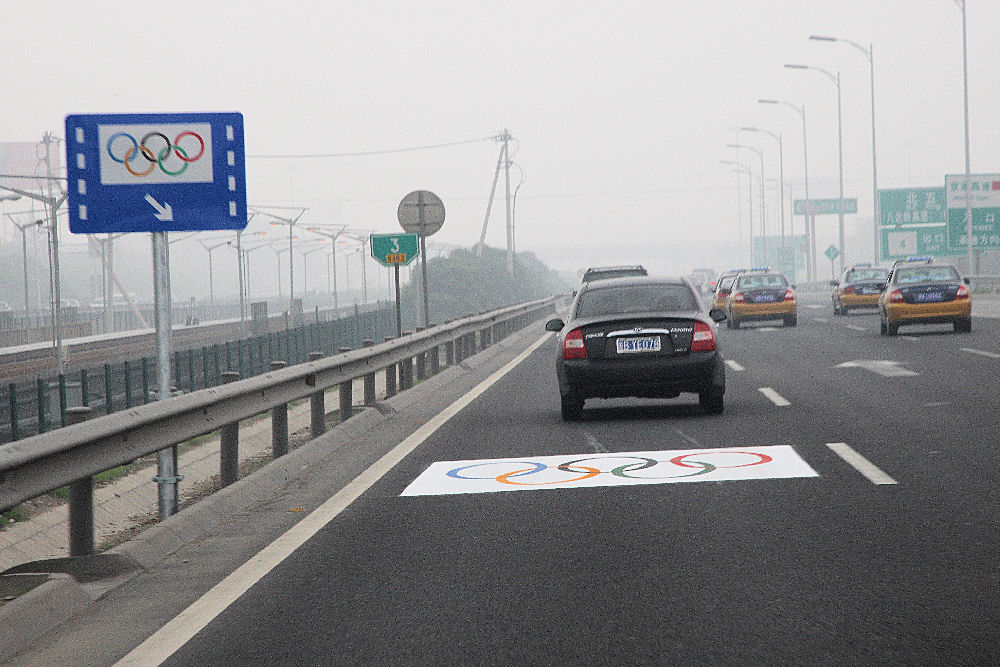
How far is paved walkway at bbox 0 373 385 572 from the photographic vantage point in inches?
460

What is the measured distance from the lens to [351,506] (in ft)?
28.2

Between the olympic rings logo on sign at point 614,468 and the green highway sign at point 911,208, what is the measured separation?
219ft

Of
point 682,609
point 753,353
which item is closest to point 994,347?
point 753,353

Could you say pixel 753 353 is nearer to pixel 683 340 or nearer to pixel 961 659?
pixel 683 340

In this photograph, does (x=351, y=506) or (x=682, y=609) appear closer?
(x=682, y=609)

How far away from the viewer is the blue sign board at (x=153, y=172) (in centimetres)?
845

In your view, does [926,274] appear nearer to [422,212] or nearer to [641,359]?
[422,212]

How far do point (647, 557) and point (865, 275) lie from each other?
37.2m

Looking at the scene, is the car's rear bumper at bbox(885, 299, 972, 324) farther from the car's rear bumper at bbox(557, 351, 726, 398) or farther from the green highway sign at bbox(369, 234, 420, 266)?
the car's rear bumper at bbox(557, 351, 726, 398)

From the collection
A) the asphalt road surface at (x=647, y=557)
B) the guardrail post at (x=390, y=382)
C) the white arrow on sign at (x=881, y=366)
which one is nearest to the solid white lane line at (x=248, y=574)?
the asphalt road surface at (x=647, y=557)

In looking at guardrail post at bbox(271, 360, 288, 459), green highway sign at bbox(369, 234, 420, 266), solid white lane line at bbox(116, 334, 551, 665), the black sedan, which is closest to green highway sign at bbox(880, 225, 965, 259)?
green highway sign at bbox(369, 234, 420, 266)

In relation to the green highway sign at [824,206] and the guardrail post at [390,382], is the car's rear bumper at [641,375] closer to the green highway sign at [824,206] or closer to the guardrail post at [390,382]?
the guardrail post at [390,382]

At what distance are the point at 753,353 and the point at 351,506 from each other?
16.3 meters

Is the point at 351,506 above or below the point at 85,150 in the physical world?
→ below
